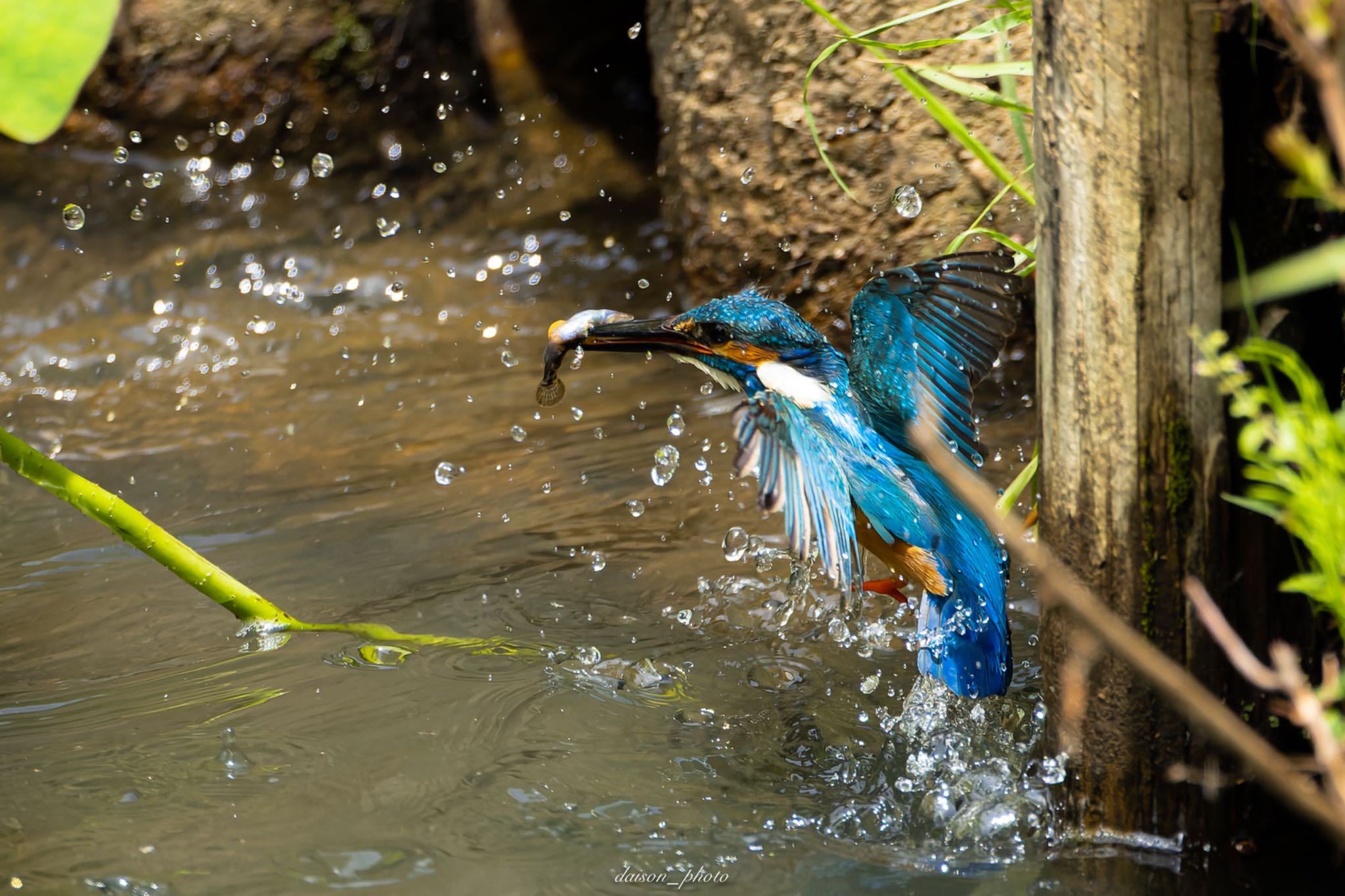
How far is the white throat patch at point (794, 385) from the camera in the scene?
2.19 meters

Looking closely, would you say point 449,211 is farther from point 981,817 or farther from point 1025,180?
point 981,817

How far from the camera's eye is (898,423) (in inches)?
86.1

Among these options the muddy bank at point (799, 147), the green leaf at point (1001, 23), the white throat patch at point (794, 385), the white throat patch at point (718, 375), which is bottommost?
the white throat patch at point (794, 385)

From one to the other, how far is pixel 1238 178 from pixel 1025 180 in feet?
6.02

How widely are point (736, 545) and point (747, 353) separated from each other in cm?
70

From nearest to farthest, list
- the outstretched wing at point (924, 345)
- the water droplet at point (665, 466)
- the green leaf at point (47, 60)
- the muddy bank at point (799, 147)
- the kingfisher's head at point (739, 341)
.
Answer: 1. the green leaf at point (47, 60)
2. the outstretched wing at point (924, 345)
3. the kingfisher's head at point (739, 341)
4. the water droplet at point (665, 466)
5. the muddy bank at point (799, 147)

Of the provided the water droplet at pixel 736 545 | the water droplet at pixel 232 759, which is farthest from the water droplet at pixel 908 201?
the water droplet at pixel 232 759

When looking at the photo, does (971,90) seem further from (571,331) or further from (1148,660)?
(1148,660)

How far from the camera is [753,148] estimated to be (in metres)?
3.98

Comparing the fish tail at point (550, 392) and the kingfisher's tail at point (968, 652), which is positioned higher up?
the fish tail at point (550, 392)

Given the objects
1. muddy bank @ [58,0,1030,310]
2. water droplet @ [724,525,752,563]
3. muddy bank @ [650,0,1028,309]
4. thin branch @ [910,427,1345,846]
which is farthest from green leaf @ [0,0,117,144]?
muddy bank @ [58,0,1030,310]

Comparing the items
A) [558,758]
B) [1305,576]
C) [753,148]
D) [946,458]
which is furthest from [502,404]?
[946,458]

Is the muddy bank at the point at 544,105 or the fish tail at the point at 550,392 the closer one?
the fish tail at the point at 550,392

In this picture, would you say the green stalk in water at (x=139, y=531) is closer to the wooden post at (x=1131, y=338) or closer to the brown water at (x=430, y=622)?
the brown water at (x=430, y=622)
